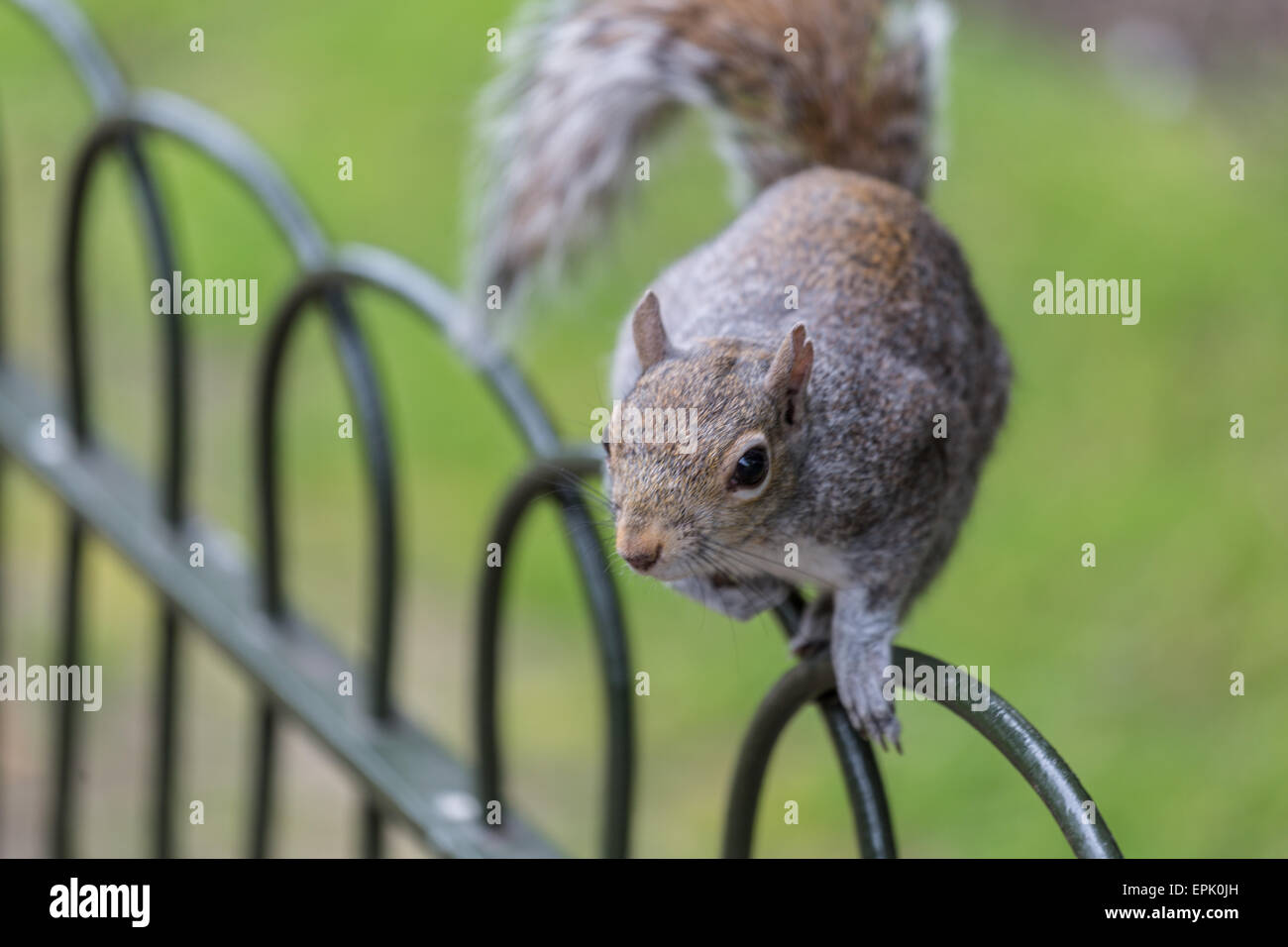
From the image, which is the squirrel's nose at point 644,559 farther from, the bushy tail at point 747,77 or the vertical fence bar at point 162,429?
the vertical fence bar at point 162,429

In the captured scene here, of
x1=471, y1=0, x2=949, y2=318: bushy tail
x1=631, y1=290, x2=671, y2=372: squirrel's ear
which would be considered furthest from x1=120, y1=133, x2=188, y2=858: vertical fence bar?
x1=631, y1=290, x2=671, y2=372: squirrel's ear

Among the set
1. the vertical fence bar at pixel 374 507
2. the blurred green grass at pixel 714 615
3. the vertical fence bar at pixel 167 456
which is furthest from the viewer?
the blurred green grass at pixel 714 615

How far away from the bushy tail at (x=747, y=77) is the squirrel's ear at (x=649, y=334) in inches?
13.3

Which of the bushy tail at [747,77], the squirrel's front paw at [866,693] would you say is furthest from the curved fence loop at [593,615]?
the bushy tail at [747,77]

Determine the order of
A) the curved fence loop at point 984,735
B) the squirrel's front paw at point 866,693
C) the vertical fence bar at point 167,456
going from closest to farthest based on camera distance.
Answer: the curved fence loop at point 984,735, the squirrel's front paw at point 866,693, the vertical fence bar at point 167,456

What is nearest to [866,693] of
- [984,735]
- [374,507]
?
[984,735]

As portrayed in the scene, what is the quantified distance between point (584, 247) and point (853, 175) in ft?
0.97

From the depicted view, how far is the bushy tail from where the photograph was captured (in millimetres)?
1233

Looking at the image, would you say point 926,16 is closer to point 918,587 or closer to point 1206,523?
point 918,587

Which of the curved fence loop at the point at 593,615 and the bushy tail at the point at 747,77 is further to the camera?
the bushy tail at the point at 747,77

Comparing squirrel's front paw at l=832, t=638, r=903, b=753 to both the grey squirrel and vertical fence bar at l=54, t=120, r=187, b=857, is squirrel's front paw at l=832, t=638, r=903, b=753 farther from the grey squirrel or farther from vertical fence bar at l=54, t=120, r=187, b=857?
vertical fence bar at l=54, t=120, r=187, b=857

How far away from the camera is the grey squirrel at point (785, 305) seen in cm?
90

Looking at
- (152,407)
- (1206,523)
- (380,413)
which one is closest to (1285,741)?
(1206,523)

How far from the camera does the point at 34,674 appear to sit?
2057 millimetres
